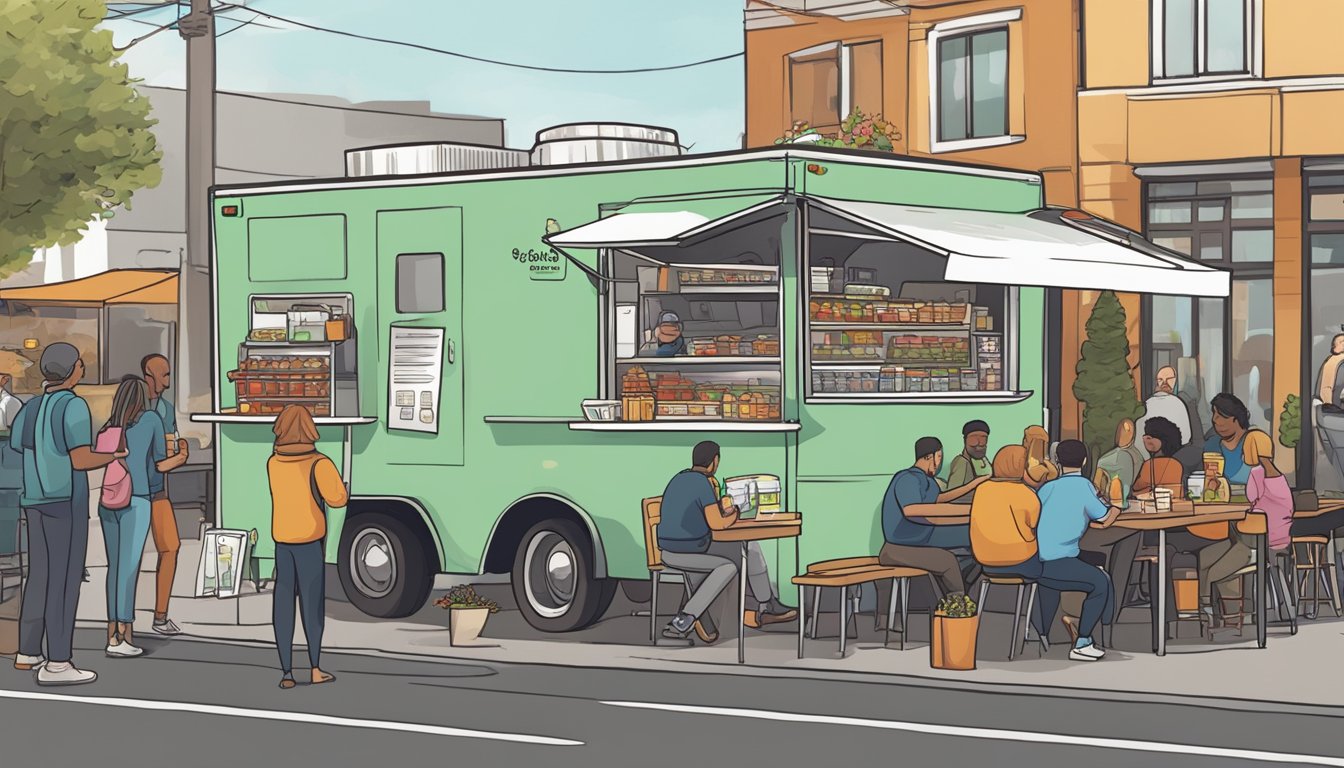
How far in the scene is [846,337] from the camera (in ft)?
45.0

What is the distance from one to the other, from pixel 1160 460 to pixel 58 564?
300 inches

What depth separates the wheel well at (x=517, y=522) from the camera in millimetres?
13664

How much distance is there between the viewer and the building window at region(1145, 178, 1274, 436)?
70.3 ft

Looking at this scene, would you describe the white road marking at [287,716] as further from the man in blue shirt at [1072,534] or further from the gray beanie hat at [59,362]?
the man in blue shirt at [1072,534]

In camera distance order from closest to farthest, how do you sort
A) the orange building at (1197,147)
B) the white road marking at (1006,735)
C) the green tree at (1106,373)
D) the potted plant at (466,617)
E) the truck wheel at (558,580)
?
1. the white road marking at (1006,735)
2. the potted plant at (466,617)
3. the truck wheel at (558,580)
4. the green tree at (1106,373)
5. the orange building at (1197,147)

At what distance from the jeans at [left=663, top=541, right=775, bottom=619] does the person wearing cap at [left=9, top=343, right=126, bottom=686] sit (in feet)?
12.3

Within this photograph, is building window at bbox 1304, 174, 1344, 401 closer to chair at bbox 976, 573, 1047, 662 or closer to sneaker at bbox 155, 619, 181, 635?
chair at bbox 976, 573, 1047, 662

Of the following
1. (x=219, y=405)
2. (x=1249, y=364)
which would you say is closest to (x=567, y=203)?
(x=219, y=405)

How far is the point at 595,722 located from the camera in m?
9.89

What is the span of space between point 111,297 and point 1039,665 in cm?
→ 2020

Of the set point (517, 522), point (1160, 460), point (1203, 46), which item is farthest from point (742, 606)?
point (1203, 46)

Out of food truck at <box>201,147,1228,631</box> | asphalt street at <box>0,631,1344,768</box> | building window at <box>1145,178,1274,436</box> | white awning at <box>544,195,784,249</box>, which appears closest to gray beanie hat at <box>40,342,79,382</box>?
asphalt street at <box>0,631,1344,768</box>

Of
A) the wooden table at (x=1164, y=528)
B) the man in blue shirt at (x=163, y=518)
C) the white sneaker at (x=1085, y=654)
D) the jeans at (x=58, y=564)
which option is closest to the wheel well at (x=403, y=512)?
the man in blue shirt at (x=163, y=518)

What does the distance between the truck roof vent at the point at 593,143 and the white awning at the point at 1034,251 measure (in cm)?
225
